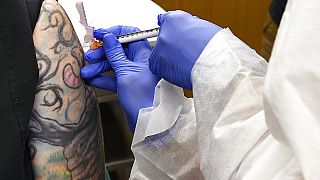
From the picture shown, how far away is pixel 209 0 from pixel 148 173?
5.97 ft

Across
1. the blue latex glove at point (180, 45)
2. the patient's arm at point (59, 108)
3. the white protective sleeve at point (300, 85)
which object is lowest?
the patient's arm at point (59, 108)

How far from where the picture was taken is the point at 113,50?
1.05 metres

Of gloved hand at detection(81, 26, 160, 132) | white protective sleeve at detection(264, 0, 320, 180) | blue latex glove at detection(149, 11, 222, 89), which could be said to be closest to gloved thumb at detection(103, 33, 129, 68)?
gloved hand at detection(81, 26, 160, 132)

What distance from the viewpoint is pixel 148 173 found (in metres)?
0.88

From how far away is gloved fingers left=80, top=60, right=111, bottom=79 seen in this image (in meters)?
1.02

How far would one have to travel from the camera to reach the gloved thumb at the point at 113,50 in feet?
3.42

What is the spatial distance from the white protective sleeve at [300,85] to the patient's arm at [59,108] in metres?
0.63

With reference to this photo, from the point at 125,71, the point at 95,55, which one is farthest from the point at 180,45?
the point at 95,55

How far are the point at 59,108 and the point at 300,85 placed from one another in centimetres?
66

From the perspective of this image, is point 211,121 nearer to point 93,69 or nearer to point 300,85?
point 300,85

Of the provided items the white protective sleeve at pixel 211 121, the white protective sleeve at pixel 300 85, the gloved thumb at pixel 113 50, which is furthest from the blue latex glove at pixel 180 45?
the white protective sleeve at pixel 300 85

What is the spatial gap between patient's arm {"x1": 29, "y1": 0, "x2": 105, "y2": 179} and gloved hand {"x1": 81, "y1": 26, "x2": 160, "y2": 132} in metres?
0.04

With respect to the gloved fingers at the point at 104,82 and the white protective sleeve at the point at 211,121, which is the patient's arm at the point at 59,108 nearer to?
the gloved fingers at the point at 104,82

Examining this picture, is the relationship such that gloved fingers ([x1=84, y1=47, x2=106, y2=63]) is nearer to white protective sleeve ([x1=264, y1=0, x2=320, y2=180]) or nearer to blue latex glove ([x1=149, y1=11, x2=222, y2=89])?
blue latex glove ([x1=149, y1=11, x2=222, y2=89])
